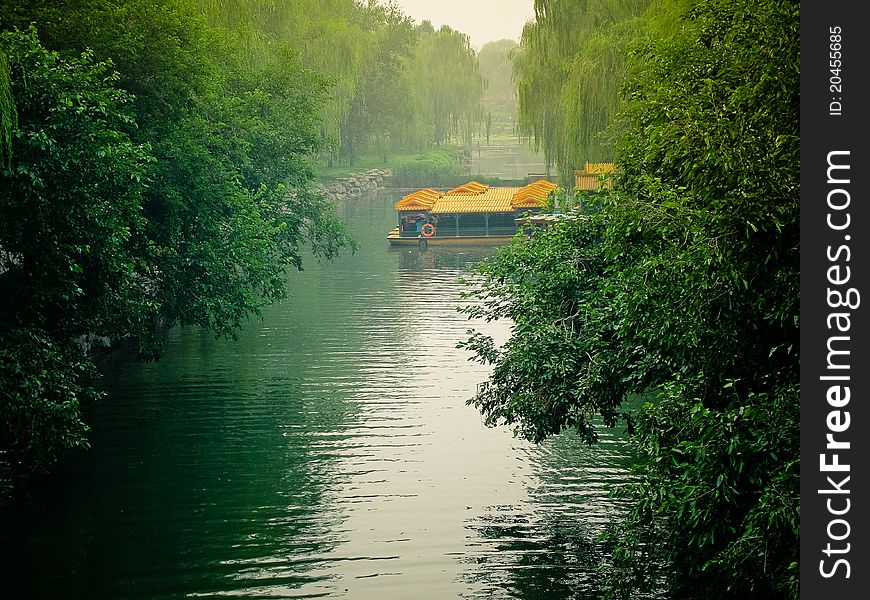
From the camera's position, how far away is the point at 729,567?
777 centimetres

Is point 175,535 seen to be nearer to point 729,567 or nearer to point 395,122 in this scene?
point 729,567

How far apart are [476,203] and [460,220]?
106 centimetres

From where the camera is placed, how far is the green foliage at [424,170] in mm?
64600

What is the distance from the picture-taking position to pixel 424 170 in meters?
66.4

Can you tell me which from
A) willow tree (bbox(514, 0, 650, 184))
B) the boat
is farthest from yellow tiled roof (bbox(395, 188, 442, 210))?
willow tree (bbox(514, 0, 650, 184))

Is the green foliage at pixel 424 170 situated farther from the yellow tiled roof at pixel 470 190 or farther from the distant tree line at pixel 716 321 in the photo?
the distant tree line at pixel 716 321

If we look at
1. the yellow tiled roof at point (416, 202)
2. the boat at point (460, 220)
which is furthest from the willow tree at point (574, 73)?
the yellow tiled roof at point (416, 202)

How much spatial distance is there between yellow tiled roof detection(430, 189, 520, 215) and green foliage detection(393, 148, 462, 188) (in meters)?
17.3

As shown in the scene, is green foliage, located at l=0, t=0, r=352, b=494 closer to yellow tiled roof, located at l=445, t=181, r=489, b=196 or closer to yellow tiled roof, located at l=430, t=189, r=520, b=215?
yellow tiled roof, located at l=430, t=189, r=520, b=215

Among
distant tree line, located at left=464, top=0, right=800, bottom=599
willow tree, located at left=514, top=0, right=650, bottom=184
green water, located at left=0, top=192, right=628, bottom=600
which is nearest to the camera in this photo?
distant tree line, located at left=464, top=0, right=800, bottom=599

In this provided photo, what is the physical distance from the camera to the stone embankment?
192ft

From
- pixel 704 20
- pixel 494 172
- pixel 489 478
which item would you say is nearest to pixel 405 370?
pixel 489 478

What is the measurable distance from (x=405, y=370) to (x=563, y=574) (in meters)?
11.0

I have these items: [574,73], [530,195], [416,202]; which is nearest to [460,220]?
[416,202]
